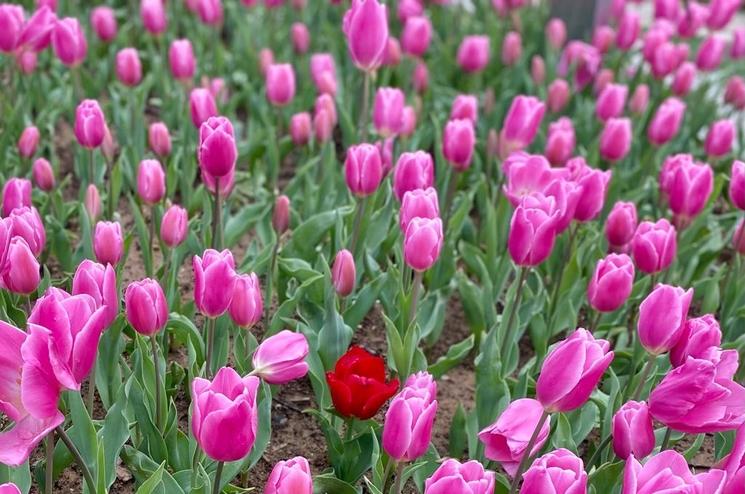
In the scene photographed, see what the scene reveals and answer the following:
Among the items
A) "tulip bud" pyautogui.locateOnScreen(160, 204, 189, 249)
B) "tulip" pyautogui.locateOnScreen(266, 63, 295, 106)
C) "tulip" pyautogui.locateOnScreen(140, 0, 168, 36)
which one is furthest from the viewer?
"tulip" pyautogui.locateOnScreen(140, 0, 168, 36)

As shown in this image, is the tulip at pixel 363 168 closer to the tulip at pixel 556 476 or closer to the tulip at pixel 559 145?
the tulip at pixel 559 145

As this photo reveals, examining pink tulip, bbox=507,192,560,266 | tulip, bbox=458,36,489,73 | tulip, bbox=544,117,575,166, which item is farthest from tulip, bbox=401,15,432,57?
pink tulip, bbox=507,192,560,266

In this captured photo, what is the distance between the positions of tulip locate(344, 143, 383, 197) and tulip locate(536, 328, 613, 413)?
0.80 metres

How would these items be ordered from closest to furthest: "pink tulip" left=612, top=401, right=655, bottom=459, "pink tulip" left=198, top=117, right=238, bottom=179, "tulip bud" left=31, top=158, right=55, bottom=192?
"pink tulip" left=612, top=401, right=655, bottom=459 < "pink tulip" left=198, top=117, right=238, bottom=179 < "tulip bud" left=31, top=158, right=55, bottom=192

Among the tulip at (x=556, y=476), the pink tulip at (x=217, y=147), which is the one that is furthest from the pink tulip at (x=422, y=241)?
the tulip at (x=556, y=476)

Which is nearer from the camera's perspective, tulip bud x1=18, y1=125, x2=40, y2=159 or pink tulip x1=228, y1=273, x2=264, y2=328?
pink tulip x1=228, y1=273, x2=264, y2=328

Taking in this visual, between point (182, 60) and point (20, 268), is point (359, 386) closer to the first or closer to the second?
point (20, 268)

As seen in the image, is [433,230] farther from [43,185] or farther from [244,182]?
[244,182]

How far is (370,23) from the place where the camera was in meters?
2.47

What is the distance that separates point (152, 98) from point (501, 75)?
1.26 m

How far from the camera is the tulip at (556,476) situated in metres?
1.27

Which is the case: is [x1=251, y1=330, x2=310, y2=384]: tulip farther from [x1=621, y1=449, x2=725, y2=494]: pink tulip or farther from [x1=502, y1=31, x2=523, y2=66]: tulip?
[x1=502, y1=31, x2=523, y2=66]: tulip

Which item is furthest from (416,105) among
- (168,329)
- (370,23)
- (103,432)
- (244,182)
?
(103,432)

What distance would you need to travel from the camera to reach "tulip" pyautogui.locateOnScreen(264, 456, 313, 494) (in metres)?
1.29
